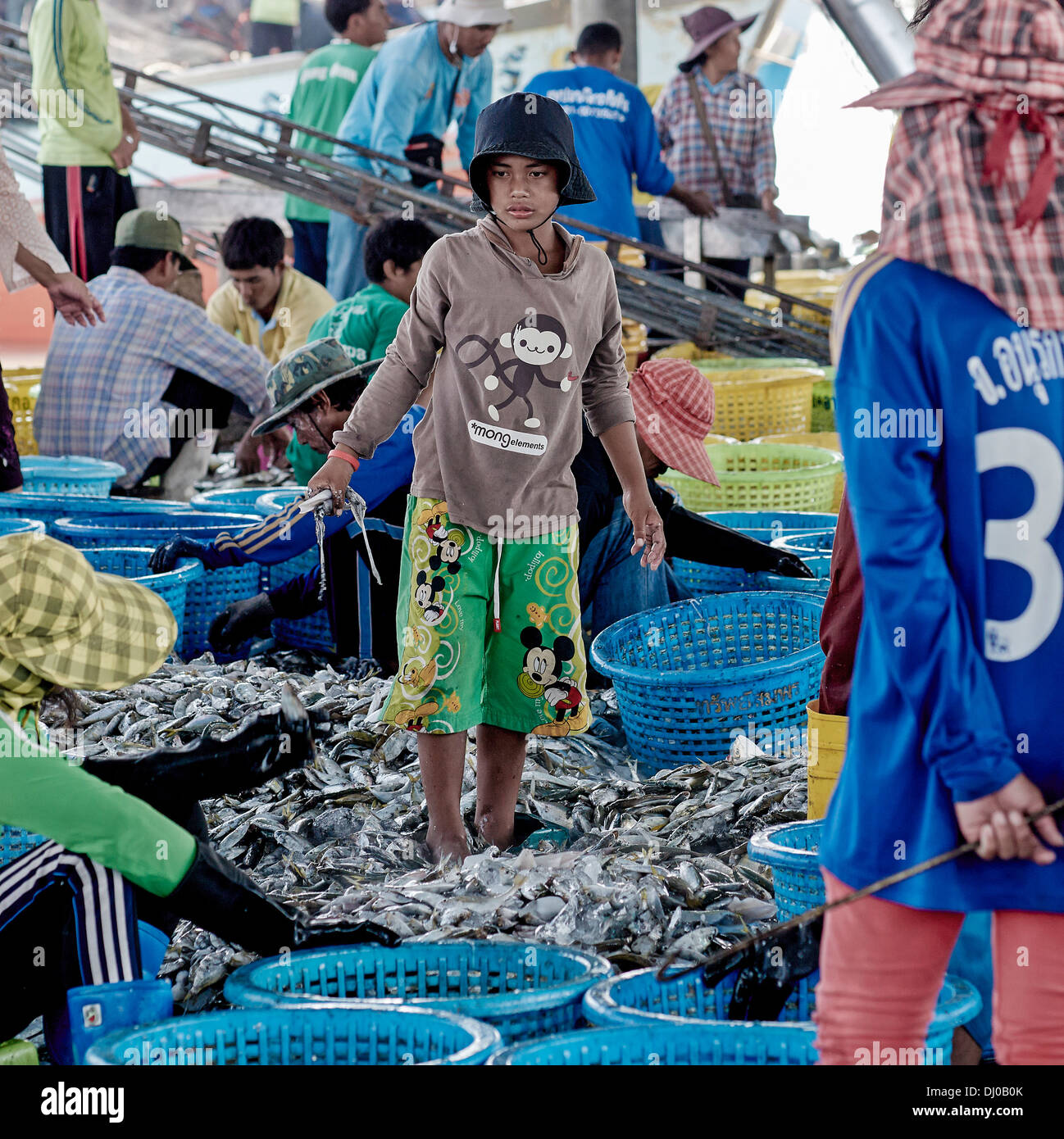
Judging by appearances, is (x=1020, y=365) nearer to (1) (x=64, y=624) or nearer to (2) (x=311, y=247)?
(1) (x=64, y=624)

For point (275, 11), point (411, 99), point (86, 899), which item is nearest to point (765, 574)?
point (86, 899)

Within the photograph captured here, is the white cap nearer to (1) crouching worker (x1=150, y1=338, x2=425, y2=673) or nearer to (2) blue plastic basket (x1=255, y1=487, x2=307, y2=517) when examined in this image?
(2) blue plastic basket (x1=255, y1=487, x2=307, y2=517)

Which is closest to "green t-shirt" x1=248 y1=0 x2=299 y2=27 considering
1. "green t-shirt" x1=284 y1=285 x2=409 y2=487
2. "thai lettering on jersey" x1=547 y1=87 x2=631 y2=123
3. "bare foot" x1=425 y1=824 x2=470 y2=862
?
"thai lettering on jersey" x1=547 y1=87 x2=631 y2=123

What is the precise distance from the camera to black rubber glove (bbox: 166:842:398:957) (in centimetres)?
211

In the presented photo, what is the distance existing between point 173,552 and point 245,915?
2.05 meters

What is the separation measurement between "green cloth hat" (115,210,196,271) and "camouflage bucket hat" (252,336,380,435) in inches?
81.6

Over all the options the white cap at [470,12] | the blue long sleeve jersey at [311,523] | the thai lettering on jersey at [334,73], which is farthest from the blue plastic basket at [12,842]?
the thai lettering on jersey at [334,73]

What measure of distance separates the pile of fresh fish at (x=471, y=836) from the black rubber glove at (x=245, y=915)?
18cm

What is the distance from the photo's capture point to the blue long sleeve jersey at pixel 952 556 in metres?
1.45

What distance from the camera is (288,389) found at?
3910mm

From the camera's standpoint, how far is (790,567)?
410 cm

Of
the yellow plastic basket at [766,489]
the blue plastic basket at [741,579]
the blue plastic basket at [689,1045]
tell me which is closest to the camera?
the blue plastic basket at [689,1045]

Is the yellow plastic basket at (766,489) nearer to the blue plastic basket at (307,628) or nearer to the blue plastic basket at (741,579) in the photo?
the blue plastic basket at (741,579)

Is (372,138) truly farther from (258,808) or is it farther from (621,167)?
(258,808)
